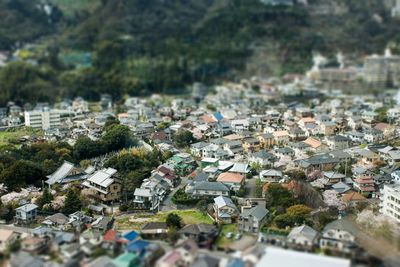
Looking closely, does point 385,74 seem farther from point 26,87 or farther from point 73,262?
point 73,262

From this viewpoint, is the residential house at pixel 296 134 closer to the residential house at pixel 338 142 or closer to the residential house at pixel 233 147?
the residential house at pixel 338 142

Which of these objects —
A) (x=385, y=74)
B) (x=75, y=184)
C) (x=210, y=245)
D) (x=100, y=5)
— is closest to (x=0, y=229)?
(x=75, y=184)

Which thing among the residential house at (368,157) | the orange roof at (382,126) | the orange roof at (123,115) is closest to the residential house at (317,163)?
the residential house at (368,157)

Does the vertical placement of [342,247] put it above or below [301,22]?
below

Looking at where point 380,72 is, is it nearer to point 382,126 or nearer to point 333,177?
point 382,126

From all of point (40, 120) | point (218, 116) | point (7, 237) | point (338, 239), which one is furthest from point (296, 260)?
point (40, 120)

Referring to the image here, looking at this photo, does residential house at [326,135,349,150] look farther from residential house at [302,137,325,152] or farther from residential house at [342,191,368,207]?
residential house at [342,191,368,207]
